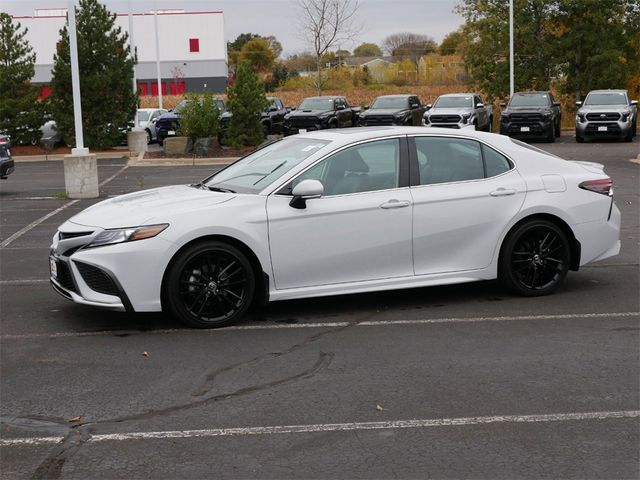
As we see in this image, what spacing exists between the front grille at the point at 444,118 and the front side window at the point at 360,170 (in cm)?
2614

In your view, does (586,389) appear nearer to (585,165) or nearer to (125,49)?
(585,165)

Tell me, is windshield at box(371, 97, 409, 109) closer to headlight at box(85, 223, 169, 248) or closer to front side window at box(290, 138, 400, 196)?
front side window at box(290, 138, 400, 196)

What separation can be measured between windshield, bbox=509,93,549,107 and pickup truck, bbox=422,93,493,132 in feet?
4.01

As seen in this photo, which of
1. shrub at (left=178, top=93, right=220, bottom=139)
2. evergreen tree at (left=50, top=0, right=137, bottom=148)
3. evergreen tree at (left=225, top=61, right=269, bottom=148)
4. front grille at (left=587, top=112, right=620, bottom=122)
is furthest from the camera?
front grille at (left=587, top=112, right=620, bottom=122)

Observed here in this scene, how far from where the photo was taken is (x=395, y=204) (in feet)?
26.1

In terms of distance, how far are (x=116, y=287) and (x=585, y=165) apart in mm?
4576

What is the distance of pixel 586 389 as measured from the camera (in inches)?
230

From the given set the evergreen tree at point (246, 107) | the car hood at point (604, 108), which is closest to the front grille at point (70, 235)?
the evergreen tree at point (246, 107)

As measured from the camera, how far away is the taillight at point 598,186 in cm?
864

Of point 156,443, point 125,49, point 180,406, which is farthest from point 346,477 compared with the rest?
point 125,49

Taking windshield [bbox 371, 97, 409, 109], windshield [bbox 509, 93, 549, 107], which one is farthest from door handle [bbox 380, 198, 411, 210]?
windshield [bbox 371, 97, 409, 109]

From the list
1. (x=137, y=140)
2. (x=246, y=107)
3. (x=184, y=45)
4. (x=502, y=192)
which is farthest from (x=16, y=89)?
(x=184, y=45)

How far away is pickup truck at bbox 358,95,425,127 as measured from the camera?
35156mm

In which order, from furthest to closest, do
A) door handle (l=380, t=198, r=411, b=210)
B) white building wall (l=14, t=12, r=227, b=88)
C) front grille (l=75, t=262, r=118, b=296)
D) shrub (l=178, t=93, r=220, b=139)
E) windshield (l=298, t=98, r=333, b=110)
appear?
white building wall (l=14, t=12, r=227, b=88)
windshield (l=298, t=98, r=333, b=110)
shrub (l=178, t=93, r=220, b=139)
door handle (l=380, t=198, r=411, b=210)
front grille (l=75, t=262, r=118, b=296)
